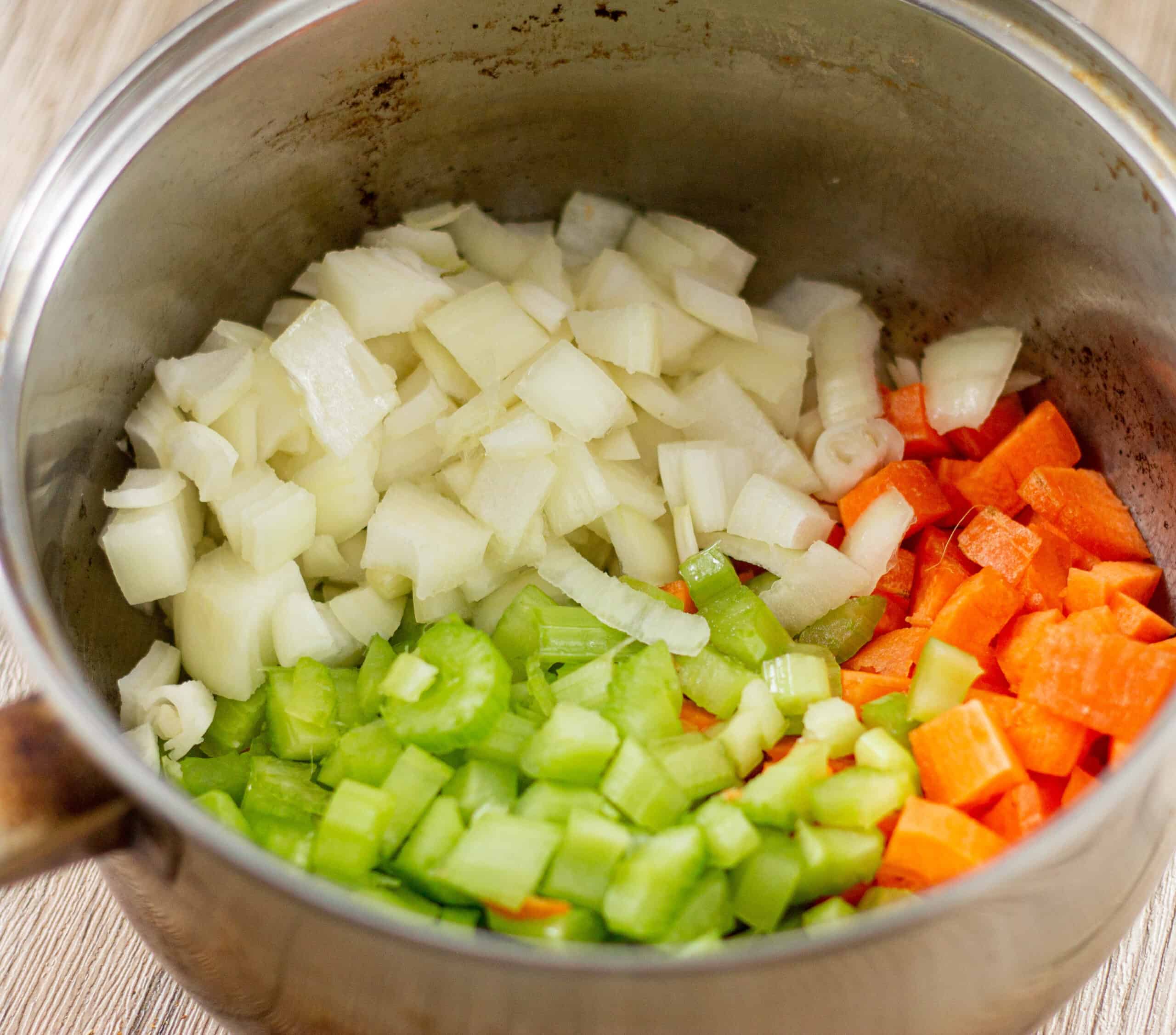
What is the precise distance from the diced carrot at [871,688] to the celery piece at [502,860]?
15.0 inches

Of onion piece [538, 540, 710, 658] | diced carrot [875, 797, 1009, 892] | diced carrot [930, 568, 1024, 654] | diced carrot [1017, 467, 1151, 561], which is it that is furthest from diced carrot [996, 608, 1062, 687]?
onion piece [538, 540, 710, 658]

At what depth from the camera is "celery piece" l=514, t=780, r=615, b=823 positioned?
1.03m

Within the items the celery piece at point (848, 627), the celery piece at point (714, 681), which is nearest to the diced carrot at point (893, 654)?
the celery piece at point (848, 627)

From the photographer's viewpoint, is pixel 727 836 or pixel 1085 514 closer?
pixel 727 836

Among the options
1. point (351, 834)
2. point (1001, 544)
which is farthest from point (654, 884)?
point (1001, 544)

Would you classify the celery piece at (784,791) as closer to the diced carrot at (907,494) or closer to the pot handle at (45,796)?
the diced carrot at (907,494)

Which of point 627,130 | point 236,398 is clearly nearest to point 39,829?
point 236,398

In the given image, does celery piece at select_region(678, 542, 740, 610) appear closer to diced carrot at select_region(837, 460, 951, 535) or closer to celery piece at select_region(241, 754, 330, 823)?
diced carrot at select_region(837, 460, 951, 535)

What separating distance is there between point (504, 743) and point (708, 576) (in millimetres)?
336

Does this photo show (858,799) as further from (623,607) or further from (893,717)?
(623,607)

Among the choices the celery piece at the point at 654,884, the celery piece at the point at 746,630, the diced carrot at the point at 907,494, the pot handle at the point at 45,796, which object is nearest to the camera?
the pot handle at the point at 45,796

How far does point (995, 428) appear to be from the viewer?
1426mm

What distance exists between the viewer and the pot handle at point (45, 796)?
0.77m

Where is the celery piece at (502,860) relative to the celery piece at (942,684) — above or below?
below
